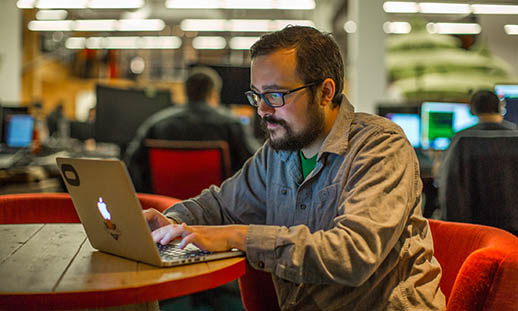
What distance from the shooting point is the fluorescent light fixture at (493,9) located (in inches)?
102

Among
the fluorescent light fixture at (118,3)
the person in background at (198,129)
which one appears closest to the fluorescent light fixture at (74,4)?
the fluorescent light fixture at (118,3)

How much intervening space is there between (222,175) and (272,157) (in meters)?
1.40

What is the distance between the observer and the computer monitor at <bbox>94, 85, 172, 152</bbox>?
13.7 ft

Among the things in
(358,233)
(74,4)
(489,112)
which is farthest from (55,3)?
(358,233)

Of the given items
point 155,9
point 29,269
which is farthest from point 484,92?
point 155,9

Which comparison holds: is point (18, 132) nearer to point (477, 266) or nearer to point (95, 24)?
point (477, 266)

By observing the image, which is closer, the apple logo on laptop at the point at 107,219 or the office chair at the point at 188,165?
the apple logo on laptop at the point at 107,219

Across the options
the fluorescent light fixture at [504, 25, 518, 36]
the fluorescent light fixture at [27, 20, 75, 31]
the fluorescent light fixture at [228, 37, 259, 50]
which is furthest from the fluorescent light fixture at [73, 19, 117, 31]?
the fluorescent light fixture at [504, 25, 518, 36]

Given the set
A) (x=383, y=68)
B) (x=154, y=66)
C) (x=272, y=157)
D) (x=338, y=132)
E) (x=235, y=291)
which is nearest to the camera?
(x=338, y=132)

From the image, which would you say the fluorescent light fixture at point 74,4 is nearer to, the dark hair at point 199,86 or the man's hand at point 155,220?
the dark hair at point 199,86

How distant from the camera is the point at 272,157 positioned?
1687 mm

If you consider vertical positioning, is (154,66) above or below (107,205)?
above

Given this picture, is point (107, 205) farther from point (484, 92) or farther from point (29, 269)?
point (484, 92)

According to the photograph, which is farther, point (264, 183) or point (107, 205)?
point (264, 183)
